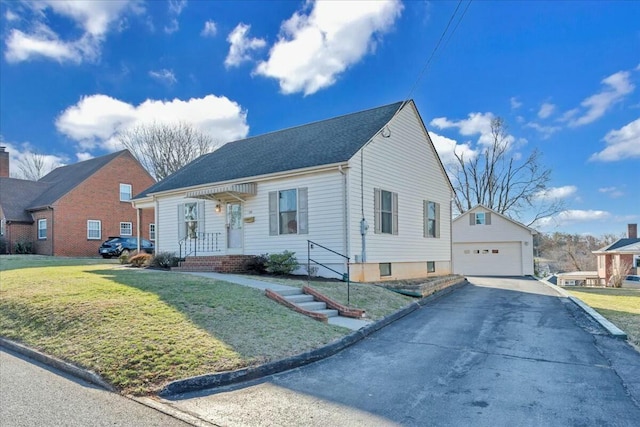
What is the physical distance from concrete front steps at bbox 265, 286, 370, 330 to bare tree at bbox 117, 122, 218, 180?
31594 mm

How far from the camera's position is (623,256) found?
1359 inches

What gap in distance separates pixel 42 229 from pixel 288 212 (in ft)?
72.1

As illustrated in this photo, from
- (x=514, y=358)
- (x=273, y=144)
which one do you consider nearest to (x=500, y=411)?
(x=514, y=358)

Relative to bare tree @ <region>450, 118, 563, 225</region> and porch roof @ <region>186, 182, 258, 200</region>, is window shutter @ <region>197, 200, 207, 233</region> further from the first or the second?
bare tree @ <region>450, 118, 563, 225</region>

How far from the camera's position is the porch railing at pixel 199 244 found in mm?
16219

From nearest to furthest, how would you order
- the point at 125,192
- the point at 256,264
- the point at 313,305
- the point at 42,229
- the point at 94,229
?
the point at 313,305
the point at 256,264
the point at 42,229
the point at 94,229
the point at 125,192

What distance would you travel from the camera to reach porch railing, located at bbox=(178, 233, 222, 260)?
16.2m

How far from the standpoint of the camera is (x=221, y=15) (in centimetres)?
1375

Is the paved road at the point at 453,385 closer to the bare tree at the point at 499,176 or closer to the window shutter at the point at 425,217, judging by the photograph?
the window shutter at the point at 425,217

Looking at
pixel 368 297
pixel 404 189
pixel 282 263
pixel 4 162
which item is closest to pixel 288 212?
pixel 282 263

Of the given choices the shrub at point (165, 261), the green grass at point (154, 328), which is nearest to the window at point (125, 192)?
the shrub at point (165, 261)

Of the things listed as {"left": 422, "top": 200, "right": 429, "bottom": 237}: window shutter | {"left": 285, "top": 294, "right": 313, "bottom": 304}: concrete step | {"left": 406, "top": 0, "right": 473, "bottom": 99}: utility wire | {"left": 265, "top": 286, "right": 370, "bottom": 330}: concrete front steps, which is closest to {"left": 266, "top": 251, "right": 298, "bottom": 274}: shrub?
{"left": 265, "top": 286, "right": 370, "bottom": 330}: concrete front steps

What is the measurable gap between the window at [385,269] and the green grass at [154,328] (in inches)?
235

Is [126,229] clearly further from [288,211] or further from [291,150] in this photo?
[288,211]
